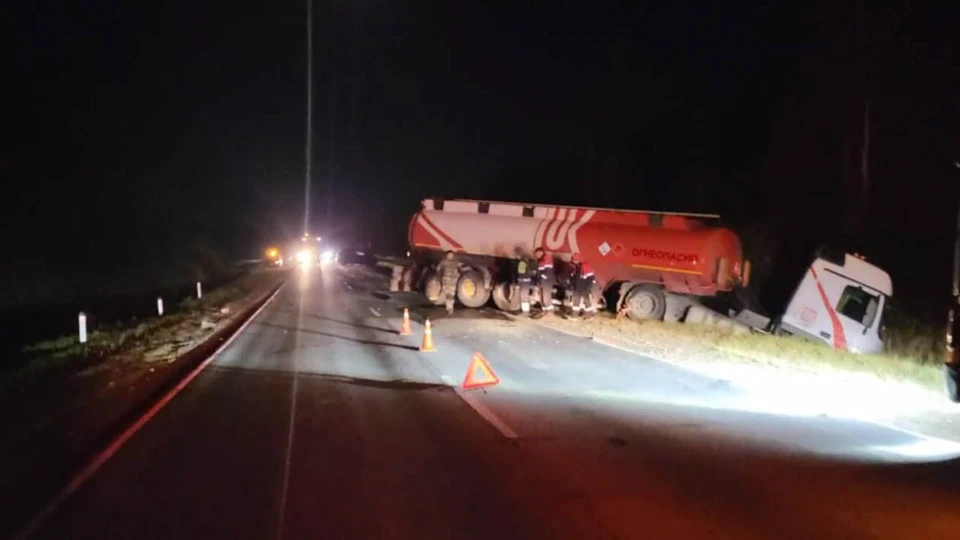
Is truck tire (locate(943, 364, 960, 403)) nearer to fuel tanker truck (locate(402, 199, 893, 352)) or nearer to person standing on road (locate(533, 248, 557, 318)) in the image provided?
fuel tanker truck (locate(402, 199, 893, 352))

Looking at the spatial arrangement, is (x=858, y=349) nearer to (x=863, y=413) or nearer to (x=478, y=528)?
(x=863, y=413)

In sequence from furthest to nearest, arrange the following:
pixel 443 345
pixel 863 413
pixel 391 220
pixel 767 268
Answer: pixel 391 220 < pixel 767 268 < pixel 443 345 < pixel 863 413

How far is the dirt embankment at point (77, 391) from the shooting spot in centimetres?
789

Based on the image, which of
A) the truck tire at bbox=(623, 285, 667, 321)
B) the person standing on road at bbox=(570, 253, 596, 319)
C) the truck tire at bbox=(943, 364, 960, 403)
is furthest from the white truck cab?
the truck tire at bbox=(943, 364, 960, 403)

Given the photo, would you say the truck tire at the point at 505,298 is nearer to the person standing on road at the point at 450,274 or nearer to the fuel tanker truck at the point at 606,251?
the fuel tanker truck at the point at 606,251

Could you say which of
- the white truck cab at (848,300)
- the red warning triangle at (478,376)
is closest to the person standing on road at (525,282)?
the white truck cab at (848,300)

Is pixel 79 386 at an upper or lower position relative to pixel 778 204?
lower

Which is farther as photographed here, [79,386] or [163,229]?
[163,229]

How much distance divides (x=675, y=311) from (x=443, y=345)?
9984mm

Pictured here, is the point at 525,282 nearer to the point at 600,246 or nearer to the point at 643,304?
the point at 600,246

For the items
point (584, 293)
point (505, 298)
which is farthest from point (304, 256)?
point (584, 293)

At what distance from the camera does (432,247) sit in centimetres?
2869

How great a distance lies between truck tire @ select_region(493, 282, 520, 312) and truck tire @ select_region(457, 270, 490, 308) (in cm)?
33

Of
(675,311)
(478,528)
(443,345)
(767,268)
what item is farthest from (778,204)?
(478,528)
